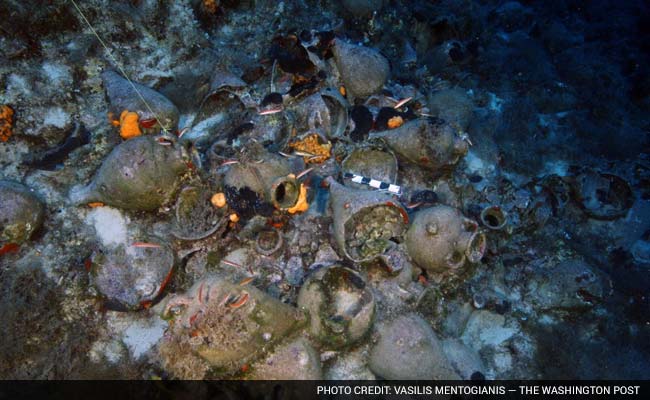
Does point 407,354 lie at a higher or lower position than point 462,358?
higher

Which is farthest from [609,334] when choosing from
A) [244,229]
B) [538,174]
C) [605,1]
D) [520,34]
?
[605,1]

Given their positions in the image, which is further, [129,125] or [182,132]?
[182,132]

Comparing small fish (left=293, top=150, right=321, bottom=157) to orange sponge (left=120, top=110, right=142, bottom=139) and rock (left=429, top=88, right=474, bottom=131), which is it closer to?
orange sponge (left=120, top=110, right=142, bottom=139)

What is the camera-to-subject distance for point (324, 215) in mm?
4578

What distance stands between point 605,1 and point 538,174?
8.30 metres

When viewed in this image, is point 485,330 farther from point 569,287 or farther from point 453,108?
point 453,108

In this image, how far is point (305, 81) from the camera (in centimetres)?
546

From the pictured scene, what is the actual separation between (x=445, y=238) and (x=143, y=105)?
4244 millimetres

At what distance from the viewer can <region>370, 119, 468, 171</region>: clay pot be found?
470cm

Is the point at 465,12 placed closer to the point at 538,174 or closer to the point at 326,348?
the point at 538,174

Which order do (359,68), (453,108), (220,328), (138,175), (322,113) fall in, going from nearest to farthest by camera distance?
(220,328) → (138,175) → (322,113) → (359,68) → (453,108)

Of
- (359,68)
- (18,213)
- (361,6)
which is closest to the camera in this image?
(18,213)
